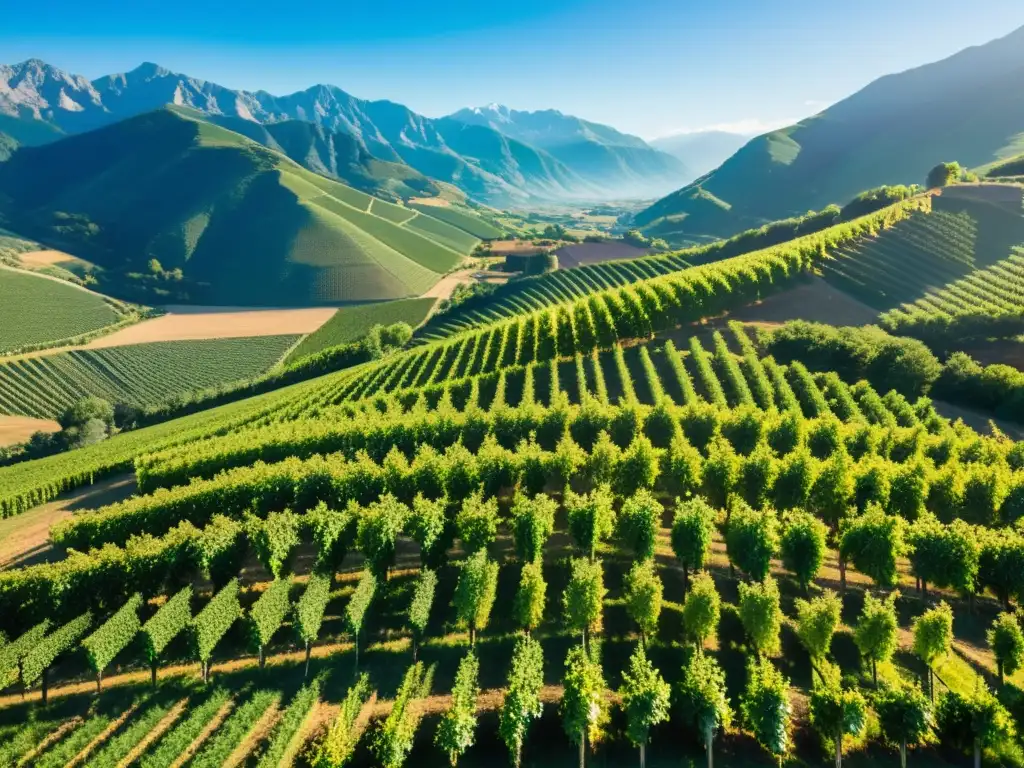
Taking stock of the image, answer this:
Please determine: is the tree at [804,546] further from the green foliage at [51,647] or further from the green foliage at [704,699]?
the green foliage at [51,647]

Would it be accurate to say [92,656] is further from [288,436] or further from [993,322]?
[993,322]

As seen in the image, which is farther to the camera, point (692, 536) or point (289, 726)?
point (692, 536)

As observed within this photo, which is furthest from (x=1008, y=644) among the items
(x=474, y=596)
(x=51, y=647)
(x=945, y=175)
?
(x=945, y=175)

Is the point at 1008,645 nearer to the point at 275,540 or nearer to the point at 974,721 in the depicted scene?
the point at 974,721

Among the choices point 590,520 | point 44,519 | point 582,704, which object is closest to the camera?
point 582,704

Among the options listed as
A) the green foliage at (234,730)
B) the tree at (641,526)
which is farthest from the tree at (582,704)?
the green foliage at (234,730)

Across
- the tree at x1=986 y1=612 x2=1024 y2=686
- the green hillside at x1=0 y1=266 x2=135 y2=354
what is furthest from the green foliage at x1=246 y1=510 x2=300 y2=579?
the green hillside at x1=0 y1=266 x2=135 y2=354
